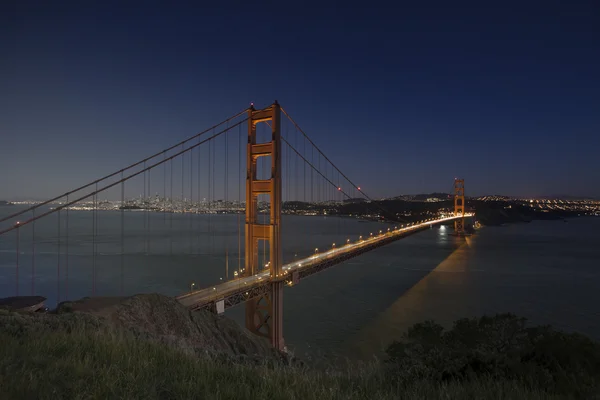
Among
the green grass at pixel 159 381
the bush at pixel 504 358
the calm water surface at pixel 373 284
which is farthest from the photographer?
the calm water surface at pixel 373 284

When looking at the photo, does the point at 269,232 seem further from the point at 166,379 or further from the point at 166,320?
the point at 166,379

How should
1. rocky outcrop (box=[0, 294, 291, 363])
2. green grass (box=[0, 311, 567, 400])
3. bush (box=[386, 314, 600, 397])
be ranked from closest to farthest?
green grass (box=[0, 311, 567, 400])
bush (box=[386, 314, 600, 397])
rocky outcrop (box=[0, 294, 291, 363])

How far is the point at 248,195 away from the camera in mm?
16297

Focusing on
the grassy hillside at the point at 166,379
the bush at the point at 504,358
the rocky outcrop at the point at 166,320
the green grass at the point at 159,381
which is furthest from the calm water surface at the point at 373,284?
the green grass at the point at 159,381

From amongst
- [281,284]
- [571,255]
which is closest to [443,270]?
[571,255]

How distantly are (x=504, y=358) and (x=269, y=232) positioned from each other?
35.2 ft

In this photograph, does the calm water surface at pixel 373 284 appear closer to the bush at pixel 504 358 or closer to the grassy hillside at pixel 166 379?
the bush at pixel 504 358

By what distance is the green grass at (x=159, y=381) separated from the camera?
2.72 meters

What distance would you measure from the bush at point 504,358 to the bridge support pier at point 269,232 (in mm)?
5482

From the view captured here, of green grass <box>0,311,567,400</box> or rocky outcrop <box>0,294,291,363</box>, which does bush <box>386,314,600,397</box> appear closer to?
green grass <box>0,311,567,400</box>

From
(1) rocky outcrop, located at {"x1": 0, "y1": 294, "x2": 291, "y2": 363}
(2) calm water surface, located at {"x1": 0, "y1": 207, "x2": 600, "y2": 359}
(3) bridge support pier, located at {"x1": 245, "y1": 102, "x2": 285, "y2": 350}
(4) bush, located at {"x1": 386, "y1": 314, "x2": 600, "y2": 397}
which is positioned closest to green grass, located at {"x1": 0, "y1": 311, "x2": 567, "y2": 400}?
(4) bush, located at {"x1": 386, "y1": 314, "x2": 600, "y2": 397}

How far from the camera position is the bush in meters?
4.37

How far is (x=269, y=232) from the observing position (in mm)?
15453

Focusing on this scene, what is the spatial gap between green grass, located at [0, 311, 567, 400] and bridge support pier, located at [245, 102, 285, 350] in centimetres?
1092
